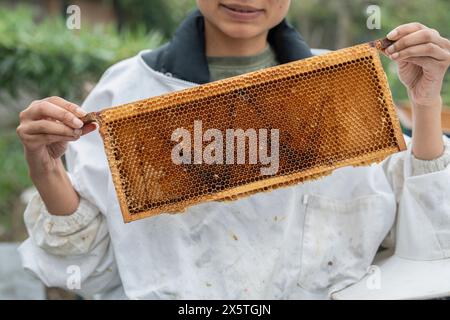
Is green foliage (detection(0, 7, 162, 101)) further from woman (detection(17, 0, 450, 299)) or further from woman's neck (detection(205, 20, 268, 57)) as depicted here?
woman (detection(17, 0, 450, 299))

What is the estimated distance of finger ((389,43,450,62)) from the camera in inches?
62.5

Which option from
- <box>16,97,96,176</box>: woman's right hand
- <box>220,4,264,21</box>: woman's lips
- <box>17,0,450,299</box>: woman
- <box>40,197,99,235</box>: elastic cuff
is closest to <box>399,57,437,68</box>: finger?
<box>17,0,450,299</box>: woman

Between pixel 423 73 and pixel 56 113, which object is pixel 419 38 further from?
pixel 56 113

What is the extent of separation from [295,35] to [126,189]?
0.76 m

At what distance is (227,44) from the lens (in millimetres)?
2016

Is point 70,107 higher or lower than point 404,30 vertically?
lower

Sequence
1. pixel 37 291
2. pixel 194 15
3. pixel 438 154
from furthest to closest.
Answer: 1. pixel 37 291
2. pixel 194 15
3. pixel 438 154

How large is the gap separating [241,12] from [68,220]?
766mm

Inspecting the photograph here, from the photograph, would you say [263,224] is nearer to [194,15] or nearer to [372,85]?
[372,85]

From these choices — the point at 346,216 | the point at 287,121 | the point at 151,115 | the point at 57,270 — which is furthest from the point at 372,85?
the point at 57,270

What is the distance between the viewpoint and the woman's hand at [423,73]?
1592 millimetres

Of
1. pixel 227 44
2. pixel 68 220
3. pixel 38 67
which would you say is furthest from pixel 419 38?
pixel 38 67

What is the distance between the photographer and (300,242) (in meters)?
1.91

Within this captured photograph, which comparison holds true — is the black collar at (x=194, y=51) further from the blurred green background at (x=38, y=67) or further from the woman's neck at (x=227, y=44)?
the blurred green background at (x=38, y=67)
